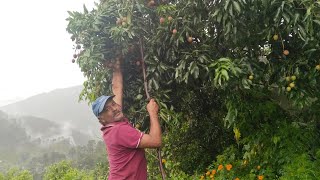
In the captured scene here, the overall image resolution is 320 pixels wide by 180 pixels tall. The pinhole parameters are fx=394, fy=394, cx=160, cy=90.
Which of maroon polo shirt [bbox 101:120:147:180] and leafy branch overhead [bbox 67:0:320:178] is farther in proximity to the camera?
leafy branch overhead [bbox 67:0:320:178]

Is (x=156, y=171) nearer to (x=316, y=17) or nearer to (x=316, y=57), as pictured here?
(x=316, y=57)

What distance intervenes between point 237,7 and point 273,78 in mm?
1246

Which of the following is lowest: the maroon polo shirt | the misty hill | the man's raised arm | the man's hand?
the misty hill

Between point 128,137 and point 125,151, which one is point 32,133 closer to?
point 125,151

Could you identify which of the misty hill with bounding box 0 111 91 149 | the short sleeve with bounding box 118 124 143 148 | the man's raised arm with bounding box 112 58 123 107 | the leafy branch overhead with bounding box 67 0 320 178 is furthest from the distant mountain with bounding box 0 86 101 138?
the short sleeve with bounding box 118 124 143 148

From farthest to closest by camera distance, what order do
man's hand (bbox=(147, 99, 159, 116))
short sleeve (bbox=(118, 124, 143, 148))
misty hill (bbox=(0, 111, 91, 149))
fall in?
1. misty hill (bbox=(0, 111, 91, 149))
2. man's hand (bbox=(147, 99, 159, 116))
3. short sleeve (bbox=(118, 124, 143, 148))

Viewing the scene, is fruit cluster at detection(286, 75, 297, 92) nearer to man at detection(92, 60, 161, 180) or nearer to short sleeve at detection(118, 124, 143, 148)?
man at detection(92, 60, 161, 180)

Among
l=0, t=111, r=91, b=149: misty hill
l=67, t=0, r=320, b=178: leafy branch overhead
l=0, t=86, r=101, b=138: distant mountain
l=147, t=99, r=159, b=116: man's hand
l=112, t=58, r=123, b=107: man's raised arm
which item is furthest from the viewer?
l=0, t=86, r=101, b=138: distant mountain

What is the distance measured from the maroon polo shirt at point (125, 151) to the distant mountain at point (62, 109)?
7643 cm

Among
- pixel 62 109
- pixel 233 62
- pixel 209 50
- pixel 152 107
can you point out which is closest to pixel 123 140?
pixel 152 107

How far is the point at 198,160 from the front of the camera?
7.19 metres

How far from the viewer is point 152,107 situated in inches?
170

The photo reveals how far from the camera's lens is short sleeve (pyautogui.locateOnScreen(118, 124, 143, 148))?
370cm

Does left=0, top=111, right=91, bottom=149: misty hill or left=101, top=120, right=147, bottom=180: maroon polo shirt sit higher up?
left=101, top=120, right=147, bottom=180: maroon polo shirt
